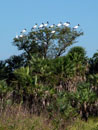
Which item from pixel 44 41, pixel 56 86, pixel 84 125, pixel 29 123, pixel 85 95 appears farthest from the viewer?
pixel 44 41

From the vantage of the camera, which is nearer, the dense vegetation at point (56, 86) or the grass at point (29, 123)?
the grass at point (29, 123)

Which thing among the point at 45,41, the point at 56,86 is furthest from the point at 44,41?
the point at 56,86

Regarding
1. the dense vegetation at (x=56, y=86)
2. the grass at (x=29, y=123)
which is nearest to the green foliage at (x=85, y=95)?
the dense vegetation at (x=56, y=86)

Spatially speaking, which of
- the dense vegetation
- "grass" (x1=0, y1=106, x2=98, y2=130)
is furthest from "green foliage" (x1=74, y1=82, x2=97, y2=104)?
"grass" (x1=0, y1=106, x2=98, y2=130)

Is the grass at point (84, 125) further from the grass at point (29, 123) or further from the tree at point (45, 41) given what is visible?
the tree at point (45, 41)

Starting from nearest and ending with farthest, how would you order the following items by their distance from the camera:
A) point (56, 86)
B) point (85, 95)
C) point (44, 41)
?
1. point (85, 95)
2. point (56, 86)
3. point (44, 41)

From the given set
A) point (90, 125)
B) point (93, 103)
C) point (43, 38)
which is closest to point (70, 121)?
point (90, 125)

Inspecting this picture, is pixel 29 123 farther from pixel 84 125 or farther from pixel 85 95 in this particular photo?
pixel 85 95

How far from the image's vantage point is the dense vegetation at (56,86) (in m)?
22.0

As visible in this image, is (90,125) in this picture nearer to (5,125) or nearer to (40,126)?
(40,126)

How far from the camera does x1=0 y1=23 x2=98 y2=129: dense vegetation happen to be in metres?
22.0

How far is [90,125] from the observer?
860 inches

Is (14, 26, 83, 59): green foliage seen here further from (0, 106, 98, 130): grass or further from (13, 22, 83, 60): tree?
(0, 106, 98, 130): grass

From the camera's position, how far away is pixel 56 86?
82.2 feet
